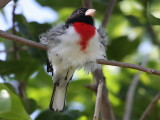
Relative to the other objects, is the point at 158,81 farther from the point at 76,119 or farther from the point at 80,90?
the point at 76,119

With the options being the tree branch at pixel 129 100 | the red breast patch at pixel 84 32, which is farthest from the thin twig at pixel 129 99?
the red breast patch at pixel 84 32

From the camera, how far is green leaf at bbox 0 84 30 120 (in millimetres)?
2412

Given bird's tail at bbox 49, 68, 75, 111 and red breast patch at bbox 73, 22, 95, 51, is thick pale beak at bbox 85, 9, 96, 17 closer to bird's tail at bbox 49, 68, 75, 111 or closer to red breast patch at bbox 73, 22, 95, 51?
red breast patch at bbox 73, 22, 95, 51

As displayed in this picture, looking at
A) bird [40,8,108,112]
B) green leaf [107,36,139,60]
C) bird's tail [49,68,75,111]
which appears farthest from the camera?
green leaf [107,36,139,60]

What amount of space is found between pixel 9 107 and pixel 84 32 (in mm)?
832

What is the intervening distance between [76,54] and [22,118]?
1.92 feet

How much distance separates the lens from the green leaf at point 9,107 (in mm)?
2412

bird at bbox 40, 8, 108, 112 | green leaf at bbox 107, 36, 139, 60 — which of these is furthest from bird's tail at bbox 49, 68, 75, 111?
green leaf at bbox 107, 36, 139, 60

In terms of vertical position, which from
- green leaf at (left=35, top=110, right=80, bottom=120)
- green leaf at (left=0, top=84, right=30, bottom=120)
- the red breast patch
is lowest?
green leaf at (left=35, top=110, right=80, bottom=120)

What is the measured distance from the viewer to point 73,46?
9.53 ft

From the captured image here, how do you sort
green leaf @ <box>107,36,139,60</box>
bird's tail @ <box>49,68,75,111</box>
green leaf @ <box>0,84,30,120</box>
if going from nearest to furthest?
green leaf @ <box>0,84,30,120</box> < bird's tail @ <box>49,68,75,111</box> < green leaf @ <box>107,36,139,60</box>

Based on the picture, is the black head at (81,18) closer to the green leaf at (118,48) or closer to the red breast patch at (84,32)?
the red breast patch at (84,32)

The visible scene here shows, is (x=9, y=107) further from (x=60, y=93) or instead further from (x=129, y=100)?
(x=129, y=100)

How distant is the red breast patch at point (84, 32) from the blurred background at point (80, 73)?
0.31 m
